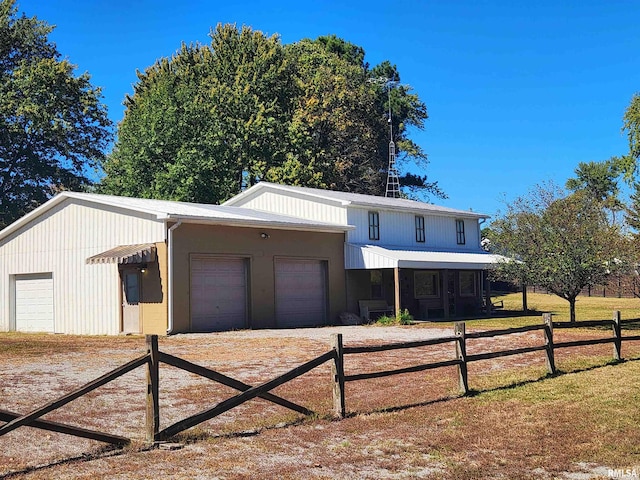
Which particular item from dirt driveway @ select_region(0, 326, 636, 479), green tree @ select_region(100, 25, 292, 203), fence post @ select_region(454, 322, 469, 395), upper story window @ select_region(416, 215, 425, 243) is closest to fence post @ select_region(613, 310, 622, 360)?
dirt driveway @ select_region(0, 326, 636, 479)

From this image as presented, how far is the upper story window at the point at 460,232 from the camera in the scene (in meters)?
34.8

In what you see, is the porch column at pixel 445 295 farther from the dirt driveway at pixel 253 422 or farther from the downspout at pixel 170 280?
the dirt driveway at pixel 253 422

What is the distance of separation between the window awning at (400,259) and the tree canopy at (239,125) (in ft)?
39.1

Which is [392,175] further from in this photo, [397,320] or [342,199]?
[397,320]

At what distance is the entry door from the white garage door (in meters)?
1.86

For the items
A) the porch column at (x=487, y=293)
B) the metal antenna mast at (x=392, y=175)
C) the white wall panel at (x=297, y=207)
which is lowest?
the porch column at (x=487, y=293)

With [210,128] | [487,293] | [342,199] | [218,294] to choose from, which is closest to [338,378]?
[218,294]

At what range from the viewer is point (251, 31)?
1772 inches

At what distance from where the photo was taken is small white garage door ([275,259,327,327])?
2559 centimetres

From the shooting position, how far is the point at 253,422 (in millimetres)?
8914

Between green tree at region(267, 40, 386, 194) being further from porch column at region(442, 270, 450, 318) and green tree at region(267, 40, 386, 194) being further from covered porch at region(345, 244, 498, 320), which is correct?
porch column at region(442, 270, 450, 318)

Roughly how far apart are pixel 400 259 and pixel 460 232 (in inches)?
388

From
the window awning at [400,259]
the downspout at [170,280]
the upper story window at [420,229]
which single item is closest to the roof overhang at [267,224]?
the downspout at [170,280]

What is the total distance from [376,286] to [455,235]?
274 inches
